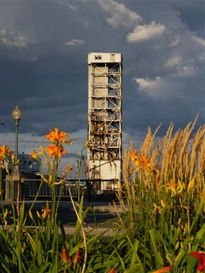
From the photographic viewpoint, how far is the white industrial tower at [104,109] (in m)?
56.4

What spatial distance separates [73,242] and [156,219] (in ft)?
3.12

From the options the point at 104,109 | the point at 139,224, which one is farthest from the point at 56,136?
the point at 104,109

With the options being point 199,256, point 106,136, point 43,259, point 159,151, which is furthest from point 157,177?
point 106,136

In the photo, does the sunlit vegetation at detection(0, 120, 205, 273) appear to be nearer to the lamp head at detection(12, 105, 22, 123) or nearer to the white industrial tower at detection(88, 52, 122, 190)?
the lamp head at detection(12, 105, 22, 123)

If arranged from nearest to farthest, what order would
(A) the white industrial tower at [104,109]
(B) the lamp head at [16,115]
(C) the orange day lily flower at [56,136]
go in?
(C) the orange day lily flower at [56,136] → (B) the lamp head at [16,115] → (A) the white industrial tower at [104,109]

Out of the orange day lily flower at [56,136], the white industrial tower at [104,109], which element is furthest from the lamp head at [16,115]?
the white industrial tower at [104,109]

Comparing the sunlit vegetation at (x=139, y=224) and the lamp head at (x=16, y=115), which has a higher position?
the lamp head at (x=16, y=115)

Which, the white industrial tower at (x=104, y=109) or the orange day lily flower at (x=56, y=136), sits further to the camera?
the white industrial tower at (x=104, y=109)

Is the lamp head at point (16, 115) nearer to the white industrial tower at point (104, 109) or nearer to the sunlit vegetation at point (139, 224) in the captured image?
the sunlit vegetation at point (139, 224)

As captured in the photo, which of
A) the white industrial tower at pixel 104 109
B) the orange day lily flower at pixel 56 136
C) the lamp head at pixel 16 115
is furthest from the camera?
the white industrial tower at pixel 104 109

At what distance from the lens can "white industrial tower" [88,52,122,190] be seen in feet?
185

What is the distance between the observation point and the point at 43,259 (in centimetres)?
395

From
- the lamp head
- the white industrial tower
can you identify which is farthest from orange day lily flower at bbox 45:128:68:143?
the white industrial tower

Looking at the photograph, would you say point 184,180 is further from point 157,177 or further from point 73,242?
point 73,242
